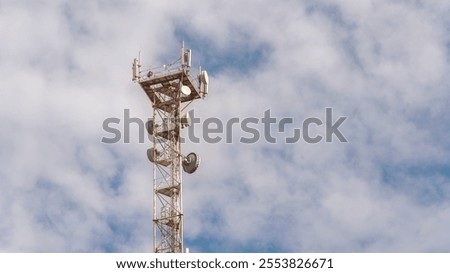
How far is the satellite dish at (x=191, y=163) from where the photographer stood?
286 ft

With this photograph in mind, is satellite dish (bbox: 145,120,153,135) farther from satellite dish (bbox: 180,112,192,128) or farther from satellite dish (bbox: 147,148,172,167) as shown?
satellite dish (bbox: 180,112,192,128)

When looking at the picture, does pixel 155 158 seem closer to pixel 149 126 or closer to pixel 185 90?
pixel 149 126

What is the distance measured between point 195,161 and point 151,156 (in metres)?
4.09

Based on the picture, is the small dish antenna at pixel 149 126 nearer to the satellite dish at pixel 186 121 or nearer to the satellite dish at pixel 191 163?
the satellite dish at pixel 186 121

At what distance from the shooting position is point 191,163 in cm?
8750

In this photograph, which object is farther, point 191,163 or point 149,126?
point 149,126

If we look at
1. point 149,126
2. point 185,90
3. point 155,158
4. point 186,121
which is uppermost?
point 185,90

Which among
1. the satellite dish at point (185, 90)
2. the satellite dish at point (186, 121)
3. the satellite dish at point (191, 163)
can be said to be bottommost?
the satellite dish at point (191, 163)

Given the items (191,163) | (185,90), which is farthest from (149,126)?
(191,163)

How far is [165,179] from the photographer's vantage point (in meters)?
87.2

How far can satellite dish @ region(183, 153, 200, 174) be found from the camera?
87250mm

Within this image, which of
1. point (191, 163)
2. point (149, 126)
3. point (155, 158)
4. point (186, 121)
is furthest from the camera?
point (149, 126)

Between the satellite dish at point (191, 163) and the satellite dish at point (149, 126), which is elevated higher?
the satellite dish at point (149, 126)
